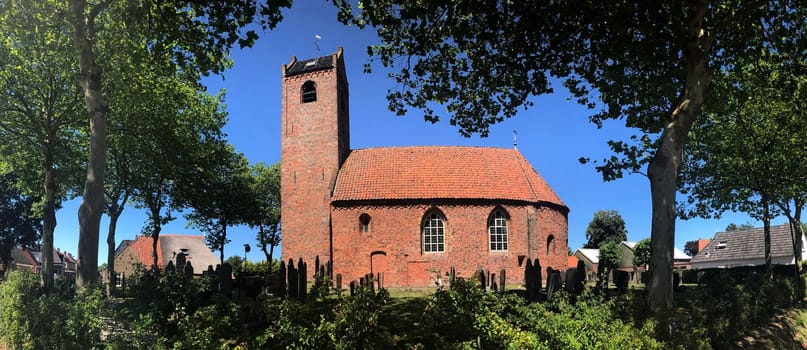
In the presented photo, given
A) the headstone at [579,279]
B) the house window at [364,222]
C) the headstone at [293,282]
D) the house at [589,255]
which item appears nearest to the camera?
the headstone at [293,282]

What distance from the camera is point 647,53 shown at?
37.5 feet

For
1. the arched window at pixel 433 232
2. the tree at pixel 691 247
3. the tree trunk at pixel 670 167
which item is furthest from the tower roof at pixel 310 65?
the tree at pixel 691 247

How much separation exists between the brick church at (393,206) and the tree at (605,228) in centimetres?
4489

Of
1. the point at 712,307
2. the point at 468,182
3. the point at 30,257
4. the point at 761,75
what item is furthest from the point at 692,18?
the point at 30,257

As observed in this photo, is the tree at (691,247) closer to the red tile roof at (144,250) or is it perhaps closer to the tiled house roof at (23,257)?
the red tile roof at (144,250)

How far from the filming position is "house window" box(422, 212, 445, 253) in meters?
28.5

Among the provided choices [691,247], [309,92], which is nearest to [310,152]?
[309,92]

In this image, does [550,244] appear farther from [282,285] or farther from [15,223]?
[15,223]

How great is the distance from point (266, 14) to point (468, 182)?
2116 centimetres

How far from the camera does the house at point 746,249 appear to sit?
1802 inches

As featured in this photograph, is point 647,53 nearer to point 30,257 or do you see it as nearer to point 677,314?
point 677,314

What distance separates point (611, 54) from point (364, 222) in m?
19.1

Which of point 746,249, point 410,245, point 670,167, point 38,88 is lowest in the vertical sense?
point 746,249

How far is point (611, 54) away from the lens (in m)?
11.9
